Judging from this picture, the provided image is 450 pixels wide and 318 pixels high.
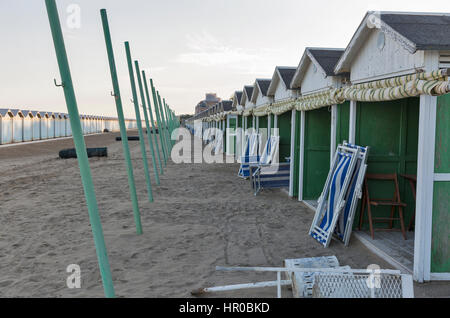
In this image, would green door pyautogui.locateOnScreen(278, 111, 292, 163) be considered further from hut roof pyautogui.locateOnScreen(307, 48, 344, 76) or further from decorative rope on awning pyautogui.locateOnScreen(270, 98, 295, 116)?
hut roof pyautogui.locateOnScreen(307, 48, 344, 76)

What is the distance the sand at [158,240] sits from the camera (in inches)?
177

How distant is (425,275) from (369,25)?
3.58 m

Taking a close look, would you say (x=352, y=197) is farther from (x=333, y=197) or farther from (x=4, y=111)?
(x=4, y=111)

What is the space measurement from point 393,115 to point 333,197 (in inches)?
62.1

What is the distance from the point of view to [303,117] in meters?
8.80

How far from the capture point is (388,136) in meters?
6.38

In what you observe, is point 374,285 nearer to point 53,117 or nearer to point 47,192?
point 47,192

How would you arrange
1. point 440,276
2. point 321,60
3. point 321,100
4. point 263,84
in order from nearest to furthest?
point 440,276, point 321,100, point 321,60, point 263,84

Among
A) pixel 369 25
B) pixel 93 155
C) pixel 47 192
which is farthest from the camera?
pixel 93 155

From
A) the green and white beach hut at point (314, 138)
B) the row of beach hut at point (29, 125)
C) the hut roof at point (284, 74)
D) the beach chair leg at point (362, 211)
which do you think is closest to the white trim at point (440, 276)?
the beach chair leg at point (362, 211)

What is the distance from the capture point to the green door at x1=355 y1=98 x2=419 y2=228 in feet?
20.8

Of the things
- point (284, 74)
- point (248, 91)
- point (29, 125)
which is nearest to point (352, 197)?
point (284, 74)

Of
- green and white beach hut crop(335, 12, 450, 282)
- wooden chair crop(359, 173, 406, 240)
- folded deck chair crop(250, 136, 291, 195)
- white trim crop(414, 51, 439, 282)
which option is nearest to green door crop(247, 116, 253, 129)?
folded deck chair crop(250, 136, 291, 195)
